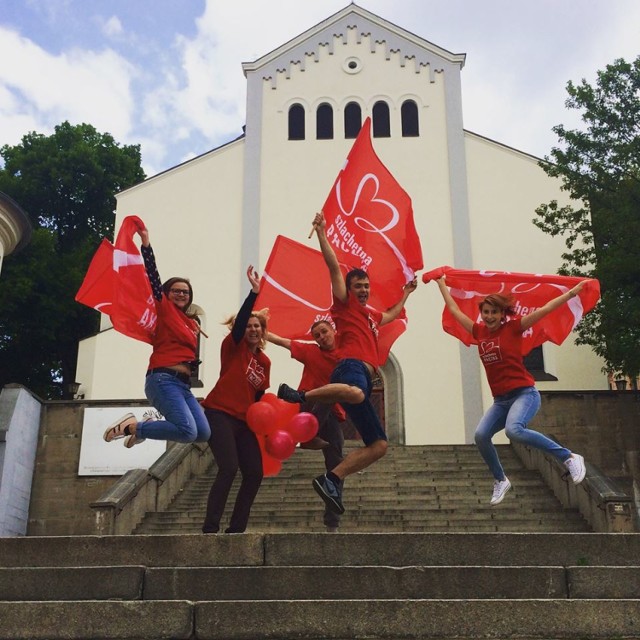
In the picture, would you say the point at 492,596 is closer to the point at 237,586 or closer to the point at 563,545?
the point at 563,545

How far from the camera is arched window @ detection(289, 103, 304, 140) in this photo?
25.7 m

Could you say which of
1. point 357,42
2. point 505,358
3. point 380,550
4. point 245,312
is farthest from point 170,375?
point 357,42

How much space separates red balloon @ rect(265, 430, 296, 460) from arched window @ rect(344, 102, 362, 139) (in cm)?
1915

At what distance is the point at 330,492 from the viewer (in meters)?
6.66

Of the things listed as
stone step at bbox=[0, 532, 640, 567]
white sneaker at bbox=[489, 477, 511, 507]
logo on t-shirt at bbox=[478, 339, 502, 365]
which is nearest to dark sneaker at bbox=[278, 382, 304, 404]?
stone step at bbox=[0, 532, 640, 567]

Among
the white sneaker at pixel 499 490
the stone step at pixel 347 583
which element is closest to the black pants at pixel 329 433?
the white sneaker at pixel 499 490

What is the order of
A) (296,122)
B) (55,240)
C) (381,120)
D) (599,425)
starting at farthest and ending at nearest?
(55,240) → (296,122) → (381,120) → (599,425)

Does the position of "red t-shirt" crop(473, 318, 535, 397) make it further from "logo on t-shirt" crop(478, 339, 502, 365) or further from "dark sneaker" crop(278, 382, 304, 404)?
"dark sneaker" crop(278, 382, 304, 404)

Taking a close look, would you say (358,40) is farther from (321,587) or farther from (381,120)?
(321,587)

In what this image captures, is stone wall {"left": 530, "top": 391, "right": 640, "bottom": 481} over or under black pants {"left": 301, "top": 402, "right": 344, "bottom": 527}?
over

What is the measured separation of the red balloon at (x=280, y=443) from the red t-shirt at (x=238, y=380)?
1.01 ft

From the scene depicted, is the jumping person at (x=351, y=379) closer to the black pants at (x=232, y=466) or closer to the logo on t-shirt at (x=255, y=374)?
the logo on t-shirt at (x=255, y=374)

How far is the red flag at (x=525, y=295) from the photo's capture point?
8.84 meters

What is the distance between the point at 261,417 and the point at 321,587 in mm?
1775
